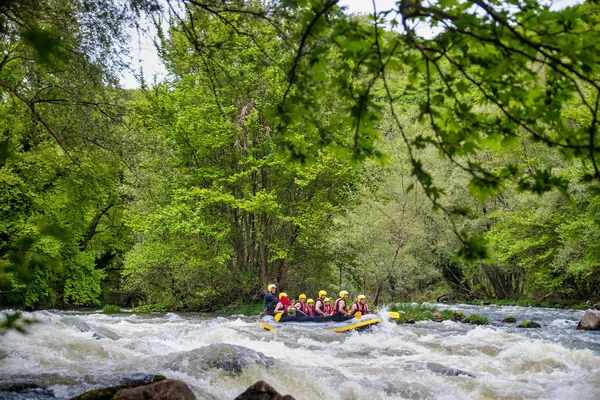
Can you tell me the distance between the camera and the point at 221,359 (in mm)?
7281

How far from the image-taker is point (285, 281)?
2300cm

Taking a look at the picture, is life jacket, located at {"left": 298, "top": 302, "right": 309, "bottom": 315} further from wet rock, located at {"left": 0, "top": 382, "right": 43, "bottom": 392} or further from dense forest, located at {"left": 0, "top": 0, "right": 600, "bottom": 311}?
wet rock, located at {"left": 0, "top": 382, "right": 43, "bottom": 392}

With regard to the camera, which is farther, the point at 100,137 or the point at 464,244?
the point at 100,137

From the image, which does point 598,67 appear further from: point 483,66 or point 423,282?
point 423,282

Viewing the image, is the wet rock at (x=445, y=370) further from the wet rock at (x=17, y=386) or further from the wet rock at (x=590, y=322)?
the wet rock at (x=590, y=322)

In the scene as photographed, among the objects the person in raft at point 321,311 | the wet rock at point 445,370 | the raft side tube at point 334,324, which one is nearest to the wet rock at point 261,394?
the wet rock at point 445,370

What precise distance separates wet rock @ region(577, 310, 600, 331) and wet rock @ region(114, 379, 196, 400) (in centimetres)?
1228

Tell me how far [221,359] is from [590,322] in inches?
429

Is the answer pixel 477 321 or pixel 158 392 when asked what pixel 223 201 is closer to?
pixel 477 321

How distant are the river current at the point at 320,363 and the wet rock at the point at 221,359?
0.01 meters

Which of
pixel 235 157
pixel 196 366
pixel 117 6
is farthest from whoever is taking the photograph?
pixel 235 157

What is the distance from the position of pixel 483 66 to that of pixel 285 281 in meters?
20.8

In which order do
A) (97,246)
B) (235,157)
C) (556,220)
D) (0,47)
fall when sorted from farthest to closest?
(97,246)
(235,157)
(556,220)
(0,47)

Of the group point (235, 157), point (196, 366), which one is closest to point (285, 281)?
point (235, 157)
